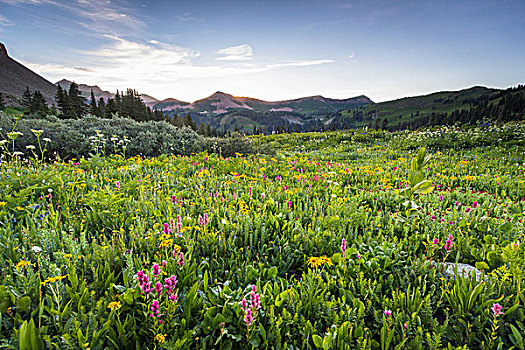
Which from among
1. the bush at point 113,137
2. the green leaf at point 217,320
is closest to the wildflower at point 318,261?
the green leaf at point 217,320

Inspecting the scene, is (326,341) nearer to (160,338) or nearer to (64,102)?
(160,338)

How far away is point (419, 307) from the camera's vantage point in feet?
6.88

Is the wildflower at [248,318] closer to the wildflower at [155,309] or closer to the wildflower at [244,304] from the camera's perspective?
the wildflower at [244,304]

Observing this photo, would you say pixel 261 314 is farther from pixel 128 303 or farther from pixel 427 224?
pixel 427 224

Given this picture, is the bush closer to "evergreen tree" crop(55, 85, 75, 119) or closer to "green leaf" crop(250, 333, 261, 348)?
"green leaf" crop(250, 333, 261, 348)

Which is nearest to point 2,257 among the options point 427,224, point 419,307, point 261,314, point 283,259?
point 261,314

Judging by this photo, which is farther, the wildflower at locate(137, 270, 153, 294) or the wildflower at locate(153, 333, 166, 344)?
the wildflower at locate(137, 270, 153, 294)

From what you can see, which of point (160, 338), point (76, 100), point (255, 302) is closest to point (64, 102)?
point (76, 100)

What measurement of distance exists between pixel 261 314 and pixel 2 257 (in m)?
2.74

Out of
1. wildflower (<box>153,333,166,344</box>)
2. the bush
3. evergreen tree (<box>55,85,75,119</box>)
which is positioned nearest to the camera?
wildflower (<box>153,333,166,344</box>)

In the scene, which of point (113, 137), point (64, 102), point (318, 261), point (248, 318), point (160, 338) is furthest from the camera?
point (64, 102)

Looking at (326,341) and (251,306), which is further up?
(251,306)

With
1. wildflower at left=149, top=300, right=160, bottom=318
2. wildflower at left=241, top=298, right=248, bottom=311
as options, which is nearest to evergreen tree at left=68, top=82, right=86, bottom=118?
wildflower at left=149, top=300, right=160, bottom=318

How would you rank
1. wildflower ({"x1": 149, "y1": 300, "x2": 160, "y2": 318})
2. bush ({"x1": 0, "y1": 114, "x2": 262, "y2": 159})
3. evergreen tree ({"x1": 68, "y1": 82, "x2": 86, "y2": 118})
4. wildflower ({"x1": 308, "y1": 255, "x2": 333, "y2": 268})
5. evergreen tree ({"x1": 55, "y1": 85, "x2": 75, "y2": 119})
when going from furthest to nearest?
1. evergreen tree ({"x1": 68, "y1": 82, "x2": 86, "y2": 118})
2. evergreen tree ({"x1": 55, "y1": 85, "x2": 75, "y2": 119})
3. bush ({"x1": 0, "y1": 114, "x2": 262, "y2": 159})
4. wildflower ({"x1": 308, "y1": 255, "x2": 333, "y2": 268})
5. wildflower ({"x1": 149, "y1": 300, "x2": 160, "y2": 318})
